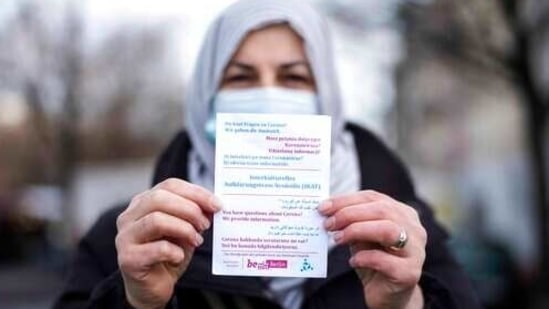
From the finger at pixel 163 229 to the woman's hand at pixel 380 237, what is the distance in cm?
25

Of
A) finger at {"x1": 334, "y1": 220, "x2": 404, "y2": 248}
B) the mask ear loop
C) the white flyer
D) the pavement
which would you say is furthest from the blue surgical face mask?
the pavement

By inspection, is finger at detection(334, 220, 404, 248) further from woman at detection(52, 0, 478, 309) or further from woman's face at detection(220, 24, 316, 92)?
woman's face at detection(220, 24, 316, 92)

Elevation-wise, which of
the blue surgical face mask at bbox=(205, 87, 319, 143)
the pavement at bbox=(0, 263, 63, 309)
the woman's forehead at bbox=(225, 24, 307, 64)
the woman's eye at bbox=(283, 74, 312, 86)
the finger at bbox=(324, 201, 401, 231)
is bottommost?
the pavement at bbox=(0, 263, 63, 309)

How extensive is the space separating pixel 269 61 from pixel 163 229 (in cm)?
74

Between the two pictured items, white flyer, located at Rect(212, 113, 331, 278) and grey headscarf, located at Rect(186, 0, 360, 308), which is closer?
white flyer, located at Rect(212, 113, 331, 278)

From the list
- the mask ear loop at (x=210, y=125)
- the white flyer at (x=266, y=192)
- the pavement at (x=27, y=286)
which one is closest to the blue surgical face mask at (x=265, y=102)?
the mask ear loop at (x=210, y=125)

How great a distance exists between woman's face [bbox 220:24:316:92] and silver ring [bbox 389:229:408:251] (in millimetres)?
697

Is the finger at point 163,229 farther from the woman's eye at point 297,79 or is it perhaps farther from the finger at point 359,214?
the woman's eye at point 297,79

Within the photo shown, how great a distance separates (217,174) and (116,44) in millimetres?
25233

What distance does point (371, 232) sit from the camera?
6.08ft

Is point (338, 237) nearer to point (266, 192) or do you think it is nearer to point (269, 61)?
point (266, 192)

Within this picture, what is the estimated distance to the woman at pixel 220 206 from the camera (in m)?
1.86

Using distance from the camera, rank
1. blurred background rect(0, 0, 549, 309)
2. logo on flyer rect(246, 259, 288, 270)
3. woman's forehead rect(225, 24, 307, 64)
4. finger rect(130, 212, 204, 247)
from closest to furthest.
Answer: finger rect(130, 212, 204, 247), logo on flyer rect(246, 259, 288, 270), woman's forehead rect(225, 24, 307, 64), blurred background rect(0, 0, 549, 309)

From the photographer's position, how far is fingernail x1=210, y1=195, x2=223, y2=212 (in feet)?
6.15
